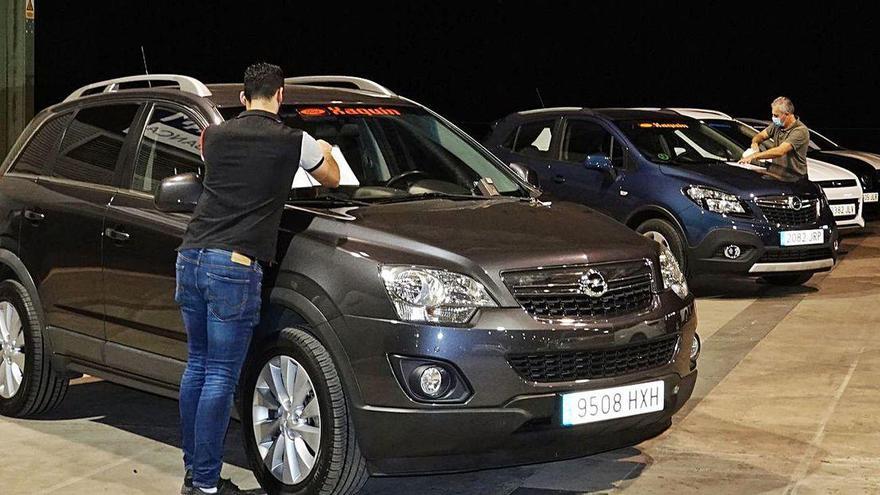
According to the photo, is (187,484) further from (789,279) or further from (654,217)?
(789,279)

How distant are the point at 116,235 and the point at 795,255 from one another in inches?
261

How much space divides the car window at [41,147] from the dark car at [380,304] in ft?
1.19

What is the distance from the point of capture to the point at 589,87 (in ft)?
157

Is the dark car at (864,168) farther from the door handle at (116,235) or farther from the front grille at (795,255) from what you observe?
the door handle at (116,235)

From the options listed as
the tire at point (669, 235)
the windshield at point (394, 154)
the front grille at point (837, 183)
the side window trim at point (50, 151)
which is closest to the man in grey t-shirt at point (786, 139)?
the front grille at point (837, 183)

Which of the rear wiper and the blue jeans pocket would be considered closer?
the blue jeans pocket

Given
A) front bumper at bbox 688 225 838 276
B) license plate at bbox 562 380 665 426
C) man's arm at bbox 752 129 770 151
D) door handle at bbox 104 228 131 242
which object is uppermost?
man's arm at bbox 752 129 770 151

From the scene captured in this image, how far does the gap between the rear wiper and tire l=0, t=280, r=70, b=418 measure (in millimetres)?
1692

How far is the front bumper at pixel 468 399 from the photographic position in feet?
16.5

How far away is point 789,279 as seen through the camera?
1209 centimetres

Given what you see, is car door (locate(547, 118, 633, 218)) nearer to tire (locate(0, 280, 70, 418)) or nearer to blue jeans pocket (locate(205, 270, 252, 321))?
tire (locate(0, 280, 70, 418))

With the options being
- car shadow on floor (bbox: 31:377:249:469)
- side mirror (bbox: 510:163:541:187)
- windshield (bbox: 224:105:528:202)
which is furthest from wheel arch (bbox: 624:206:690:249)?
car shadow on floor (bbox: 31:377:249:469)

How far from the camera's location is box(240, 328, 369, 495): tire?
204 inches

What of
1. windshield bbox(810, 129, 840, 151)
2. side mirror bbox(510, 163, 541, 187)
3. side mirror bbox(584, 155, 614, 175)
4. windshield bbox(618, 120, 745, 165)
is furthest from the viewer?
windshield bbox(810, 129, 840, 151)
